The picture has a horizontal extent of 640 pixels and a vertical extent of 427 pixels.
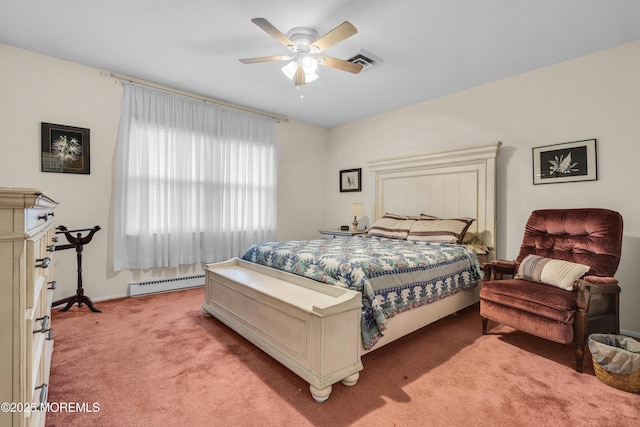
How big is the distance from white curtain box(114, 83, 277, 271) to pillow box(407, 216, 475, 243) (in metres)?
2.23

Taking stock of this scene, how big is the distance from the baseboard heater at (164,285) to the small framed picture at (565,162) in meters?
4.27

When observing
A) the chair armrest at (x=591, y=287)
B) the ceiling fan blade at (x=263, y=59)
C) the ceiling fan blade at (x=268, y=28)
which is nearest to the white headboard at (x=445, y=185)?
the chair armrest at (x=591, y=287)

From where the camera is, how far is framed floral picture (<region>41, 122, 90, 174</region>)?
10.0 ft

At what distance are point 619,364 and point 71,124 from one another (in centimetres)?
502

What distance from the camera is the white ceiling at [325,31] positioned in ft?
7.47

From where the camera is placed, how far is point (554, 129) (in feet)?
10.2

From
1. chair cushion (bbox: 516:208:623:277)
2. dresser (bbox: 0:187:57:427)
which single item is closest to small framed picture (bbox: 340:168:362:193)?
chair cushion (bbox: 516:208:623:277)

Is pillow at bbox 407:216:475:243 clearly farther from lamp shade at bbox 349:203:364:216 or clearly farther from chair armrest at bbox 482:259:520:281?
lamp shade at bbox 349:203:364:216

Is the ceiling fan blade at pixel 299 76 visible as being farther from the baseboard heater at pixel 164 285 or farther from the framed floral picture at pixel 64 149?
the baseboard heater at pixel 164 285

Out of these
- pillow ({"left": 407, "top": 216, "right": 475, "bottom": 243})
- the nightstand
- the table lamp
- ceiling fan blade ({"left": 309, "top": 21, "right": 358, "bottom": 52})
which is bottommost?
the nightstand

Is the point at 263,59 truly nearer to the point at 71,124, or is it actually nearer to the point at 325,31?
the point at 325,31

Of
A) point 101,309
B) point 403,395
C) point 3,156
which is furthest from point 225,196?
point 403,395

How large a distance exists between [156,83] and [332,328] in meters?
3.62

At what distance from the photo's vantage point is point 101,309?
309 cm
